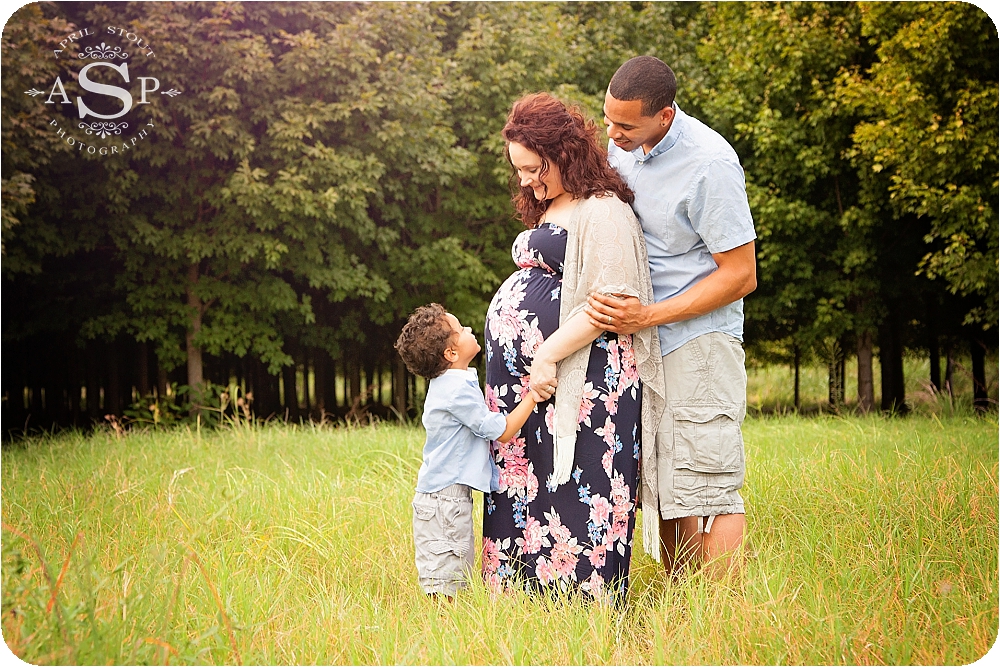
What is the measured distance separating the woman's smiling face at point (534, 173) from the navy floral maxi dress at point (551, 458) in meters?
0.12

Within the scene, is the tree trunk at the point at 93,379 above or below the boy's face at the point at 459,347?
below

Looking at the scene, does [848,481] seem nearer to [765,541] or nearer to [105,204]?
[765,541]

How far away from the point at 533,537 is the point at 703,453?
0.61 meters

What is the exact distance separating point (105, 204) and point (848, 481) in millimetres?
7613

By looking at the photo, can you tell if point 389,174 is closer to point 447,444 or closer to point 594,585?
point 447,444

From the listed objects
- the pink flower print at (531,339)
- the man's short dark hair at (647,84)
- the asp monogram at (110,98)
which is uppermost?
the asp monogram at (110,98)

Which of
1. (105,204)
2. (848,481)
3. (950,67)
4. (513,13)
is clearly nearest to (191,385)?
(105,204)

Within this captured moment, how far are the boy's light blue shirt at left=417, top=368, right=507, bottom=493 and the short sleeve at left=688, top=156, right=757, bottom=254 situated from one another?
0.85 m

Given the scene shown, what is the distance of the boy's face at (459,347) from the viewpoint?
2.70m

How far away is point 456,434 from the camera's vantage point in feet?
8.85

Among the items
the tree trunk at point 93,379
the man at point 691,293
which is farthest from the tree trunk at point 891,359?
the tree trunk at point 93,379

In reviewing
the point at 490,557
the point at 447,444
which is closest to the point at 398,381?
the point at 490,557

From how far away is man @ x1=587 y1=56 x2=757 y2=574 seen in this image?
2512mm

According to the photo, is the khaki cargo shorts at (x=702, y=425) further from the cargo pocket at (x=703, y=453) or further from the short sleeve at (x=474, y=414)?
the short sleeve at (x=474, y=414)
